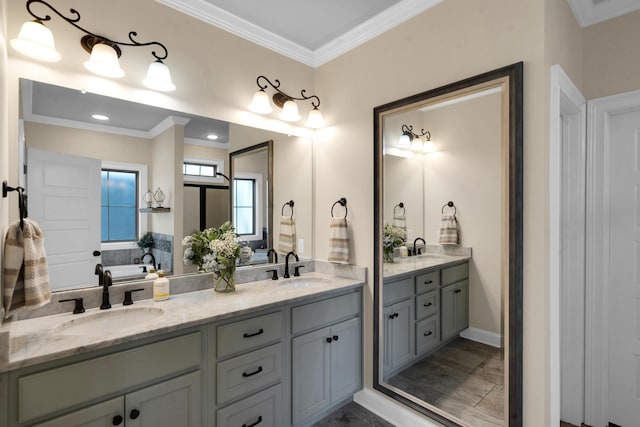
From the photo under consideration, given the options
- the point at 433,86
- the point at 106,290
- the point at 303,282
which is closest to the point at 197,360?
the point at 106,290

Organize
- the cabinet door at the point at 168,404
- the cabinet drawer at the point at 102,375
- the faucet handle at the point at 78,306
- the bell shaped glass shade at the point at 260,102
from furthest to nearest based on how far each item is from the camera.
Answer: the bell shaped glass shade at the point at 260,102, the faucet handle at the point at 78,306, the cabinet door at the point at 168,404, the cabinet drawer at the point at 102,375

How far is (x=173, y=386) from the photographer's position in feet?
4.97

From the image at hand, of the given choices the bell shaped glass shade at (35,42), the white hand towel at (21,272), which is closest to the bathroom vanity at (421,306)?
the white hand towel at (21,272)

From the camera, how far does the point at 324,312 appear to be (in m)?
2.19

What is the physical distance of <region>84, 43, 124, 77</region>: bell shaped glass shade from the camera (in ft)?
5.44

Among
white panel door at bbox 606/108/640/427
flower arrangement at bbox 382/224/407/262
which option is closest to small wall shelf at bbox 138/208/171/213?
flower arrangement at bbox 382/224/407/262

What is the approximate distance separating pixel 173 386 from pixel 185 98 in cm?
169

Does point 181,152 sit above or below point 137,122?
below

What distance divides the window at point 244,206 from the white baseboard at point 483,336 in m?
1.64

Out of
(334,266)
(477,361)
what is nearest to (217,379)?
(334,266)

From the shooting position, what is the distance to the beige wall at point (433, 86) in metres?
1.61

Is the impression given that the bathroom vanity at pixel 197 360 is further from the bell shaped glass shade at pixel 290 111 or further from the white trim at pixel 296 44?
the white trim at pixel 296 44

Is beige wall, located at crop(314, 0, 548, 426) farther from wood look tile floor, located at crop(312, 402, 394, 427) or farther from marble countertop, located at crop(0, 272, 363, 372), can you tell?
marble countertop, located at crop(0, 272, 363, 372)

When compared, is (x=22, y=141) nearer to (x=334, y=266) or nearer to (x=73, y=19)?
(x=73, y=19)
